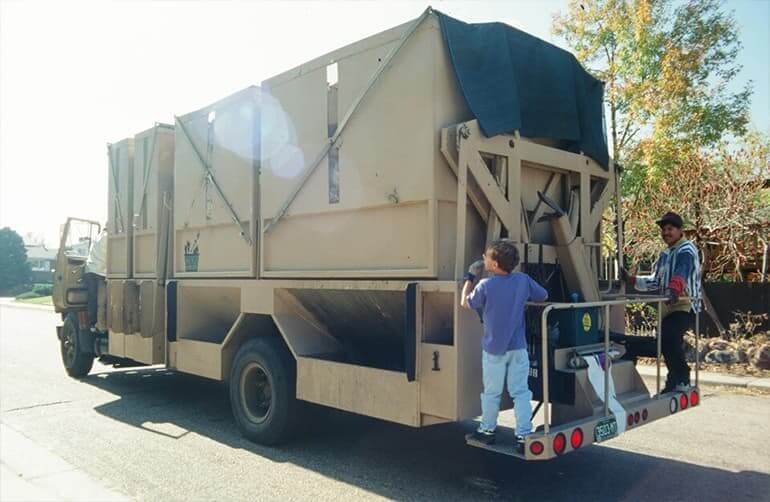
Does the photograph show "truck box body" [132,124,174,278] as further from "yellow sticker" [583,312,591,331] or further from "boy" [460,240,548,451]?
"yellow sticker" [583,312,591,331]

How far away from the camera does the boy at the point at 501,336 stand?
4.22 metres

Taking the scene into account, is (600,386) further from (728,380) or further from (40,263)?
(40,263)

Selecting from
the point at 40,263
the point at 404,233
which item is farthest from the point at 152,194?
the point at 40,263

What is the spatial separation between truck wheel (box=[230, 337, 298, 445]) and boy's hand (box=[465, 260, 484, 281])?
2.24 meters

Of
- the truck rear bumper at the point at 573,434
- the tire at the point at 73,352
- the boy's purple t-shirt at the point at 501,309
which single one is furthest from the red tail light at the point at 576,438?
the tire at the point at 73,352

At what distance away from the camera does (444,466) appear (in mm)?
5496

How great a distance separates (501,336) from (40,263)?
3612 inches

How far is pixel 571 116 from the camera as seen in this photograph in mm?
5641

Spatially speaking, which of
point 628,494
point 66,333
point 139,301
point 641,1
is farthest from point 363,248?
point 641,1

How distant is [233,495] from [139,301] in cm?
421

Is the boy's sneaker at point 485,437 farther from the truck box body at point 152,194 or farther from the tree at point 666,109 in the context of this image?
the tree at point 666,109

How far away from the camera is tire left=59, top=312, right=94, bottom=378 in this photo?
9859 mm

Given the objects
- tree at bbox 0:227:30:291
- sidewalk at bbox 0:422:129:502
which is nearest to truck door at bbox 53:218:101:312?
sidewalk at bbox 0:422:129:502

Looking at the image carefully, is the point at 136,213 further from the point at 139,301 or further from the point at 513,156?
the point at 513,156
